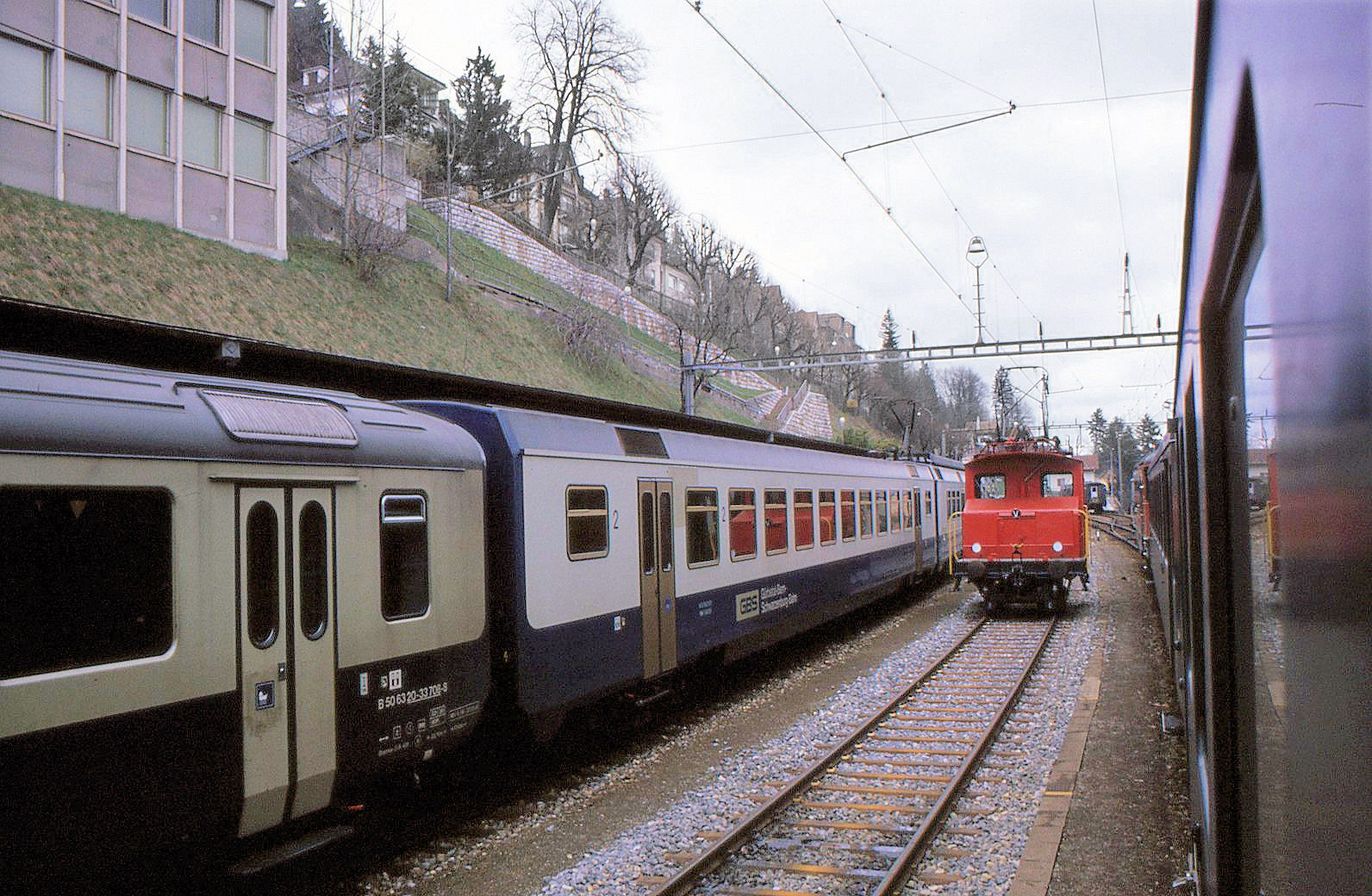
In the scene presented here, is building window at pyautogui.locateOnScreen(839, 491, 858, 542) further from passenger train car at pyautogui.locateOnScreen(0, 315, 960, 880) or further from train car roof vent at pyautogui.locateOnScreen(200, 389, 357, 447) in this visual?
train car roof vent at pyautogui.locateOnScreen(200, 389, 357, 447)

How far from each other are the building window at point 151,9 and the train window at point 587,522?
20141mm

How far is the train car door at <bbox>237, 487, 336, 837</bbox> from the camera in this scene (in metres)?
5.57

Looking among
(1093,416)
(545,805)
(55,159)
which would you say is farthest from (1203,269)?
(1093,416)

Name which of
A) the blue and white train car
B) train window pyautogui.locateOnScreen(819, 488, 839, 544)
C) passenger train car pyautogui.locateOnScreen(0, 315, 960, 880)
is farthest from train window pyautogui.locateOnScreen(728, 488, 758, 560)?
train window pyautogui.locateOnScreen(819, 488, 839, 544)

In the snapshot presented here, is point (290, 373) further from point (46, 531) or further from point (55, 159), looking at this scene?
point (55, 159)

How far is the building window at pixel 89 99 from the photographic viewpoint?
2131cm

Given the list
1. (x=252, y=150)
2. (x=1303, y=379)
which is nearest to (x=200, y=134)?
(x=252, y=150)

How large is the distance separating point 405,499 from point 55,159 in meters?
19.2

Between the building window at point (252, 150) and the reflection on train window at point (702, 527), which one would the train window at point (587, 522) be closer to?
the reflection on train window at point (702, 527)

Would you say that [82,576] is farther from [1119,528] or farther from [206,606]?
[1119,528]

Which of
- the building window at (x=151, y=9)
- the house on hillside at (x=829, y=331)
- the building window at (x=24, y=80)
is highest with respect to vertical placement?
the house on hillside at (x=829, y=331)

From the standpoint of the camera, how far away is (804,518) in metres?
15.1

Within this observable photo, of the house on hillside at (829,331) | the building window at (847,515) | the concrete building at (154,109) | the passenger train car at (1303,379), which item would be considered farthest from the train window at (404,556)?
the house on hillside at (829,331)

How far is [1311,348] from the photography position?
1.08m
